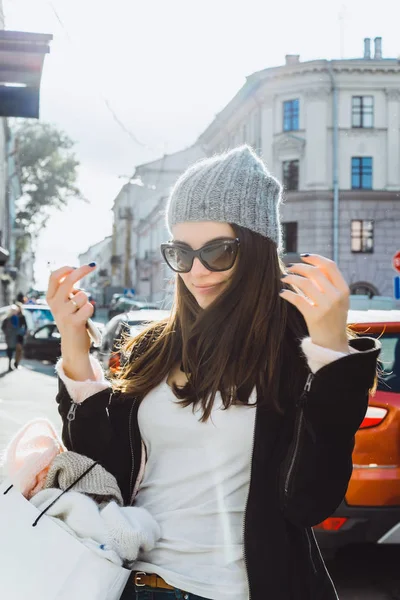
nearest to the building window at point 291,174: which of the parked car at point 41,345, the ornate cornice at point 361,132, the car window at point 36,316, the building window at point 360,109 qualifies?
the ornate cornice at point 361,132

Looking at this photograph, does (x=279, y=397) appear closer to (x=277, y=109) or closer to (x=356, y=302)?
(x=356, y=302)

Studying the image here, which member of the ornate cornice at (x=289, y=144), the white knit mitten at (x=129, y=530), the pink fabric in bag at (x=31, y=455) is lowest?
the white knit mitten at (x=129, y=530)

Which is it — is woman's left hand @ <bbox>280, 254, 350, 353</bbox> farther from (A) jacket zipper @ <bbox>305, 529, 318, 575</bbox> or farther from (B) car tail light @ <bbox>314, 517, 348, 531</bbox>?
(B) car tail light @ <bbox>314, 517, 348, 531</bbox>

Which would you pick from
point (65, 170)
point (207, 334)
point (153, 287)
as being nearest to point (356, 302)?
point (207, 334)

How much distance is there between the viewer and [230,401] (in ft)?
6.36

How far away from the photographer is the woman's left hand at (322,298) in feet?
5.43

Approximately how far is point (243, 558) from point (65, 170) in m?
61.2

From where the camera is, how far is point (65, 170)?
61.4 metres

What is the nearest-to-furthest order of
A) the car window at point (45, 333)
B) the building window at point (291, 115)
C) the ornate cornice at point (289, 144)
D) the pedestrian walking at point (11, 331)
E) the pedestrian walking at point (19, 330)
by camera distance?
the pedestrian walking at point (11, 331) → the pedestrian walking at point (19, 330) → the car window at point (45, 333) → the ornate cornice at point (289, 144) → the building window at point (291, 115)

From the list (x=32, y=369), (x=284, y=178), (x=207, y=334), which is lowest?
(x=32, y=369)

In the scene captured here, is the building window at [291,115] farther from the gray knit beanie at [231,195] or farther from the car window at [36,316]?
the gray knit beanie at [231,195]

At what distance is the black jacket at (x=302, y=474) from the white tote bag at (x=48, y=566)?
0.31 m

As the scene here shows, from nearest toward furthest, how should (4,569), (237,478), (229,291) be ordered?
1. (4,569)
2. (237,478)
3. (229,291)

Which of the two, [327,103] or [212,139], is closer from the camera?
[327,103]
